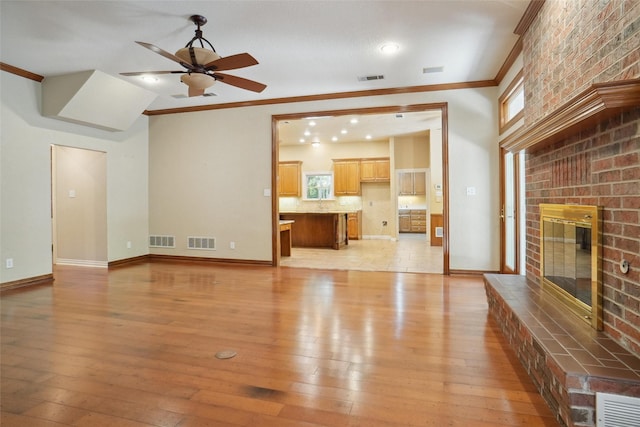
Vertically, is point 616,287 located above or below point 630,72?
below

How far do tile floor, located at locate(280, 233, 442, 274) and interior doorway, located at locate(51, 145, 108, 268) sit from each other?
3.31 meters

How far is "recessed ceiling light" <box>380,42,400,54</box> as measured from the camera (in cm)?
377

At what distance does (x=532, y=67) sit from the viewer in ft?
10.6

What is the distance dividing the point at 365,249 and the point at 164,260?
14.5ft

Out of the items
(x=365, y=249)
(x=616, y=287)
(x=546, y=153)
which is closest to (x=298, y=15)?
(x=546, y=153)

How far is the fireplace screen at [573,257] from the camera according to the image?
2.00m

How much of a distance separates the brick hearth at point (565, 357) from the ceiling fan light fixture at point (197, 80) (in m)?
3.36

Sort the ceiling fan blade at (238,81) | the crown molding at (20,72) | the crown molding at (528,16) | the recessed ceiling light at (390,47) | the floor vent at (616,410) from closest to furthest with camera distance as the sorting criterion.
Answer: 1. the floor vent at (616,410)
2. the crown molding at (528,16)
3. the ceiling fan blade at (238,81)
4. the recessed ceiling light at (390,47)
5. the crown molding at (20,72)

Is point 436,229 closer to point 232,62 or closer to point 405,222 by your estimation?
point 405,222

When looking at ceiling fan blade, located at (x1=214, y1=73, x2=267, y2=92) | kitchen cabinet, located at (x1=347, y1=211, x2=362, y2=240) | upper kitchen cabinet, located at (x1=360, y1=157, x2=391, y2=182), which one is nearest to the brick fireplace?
ceiling fan blade, located at (x1=214, y1=73, x2=267, y2=92)

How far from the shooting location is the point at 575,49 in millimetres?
2354

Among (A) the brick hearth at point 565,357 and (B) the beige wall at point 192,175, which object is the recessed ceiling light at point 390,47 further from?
(A) the brick hearth at point 565,357

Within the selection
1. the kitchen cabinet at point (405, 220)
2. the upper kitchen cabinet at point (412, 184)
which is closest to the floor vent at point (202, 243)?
the upper kitchen cabinet at point (412, 184)

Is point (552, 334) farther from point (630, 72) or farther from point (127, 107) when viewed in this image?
point (127, 107)
